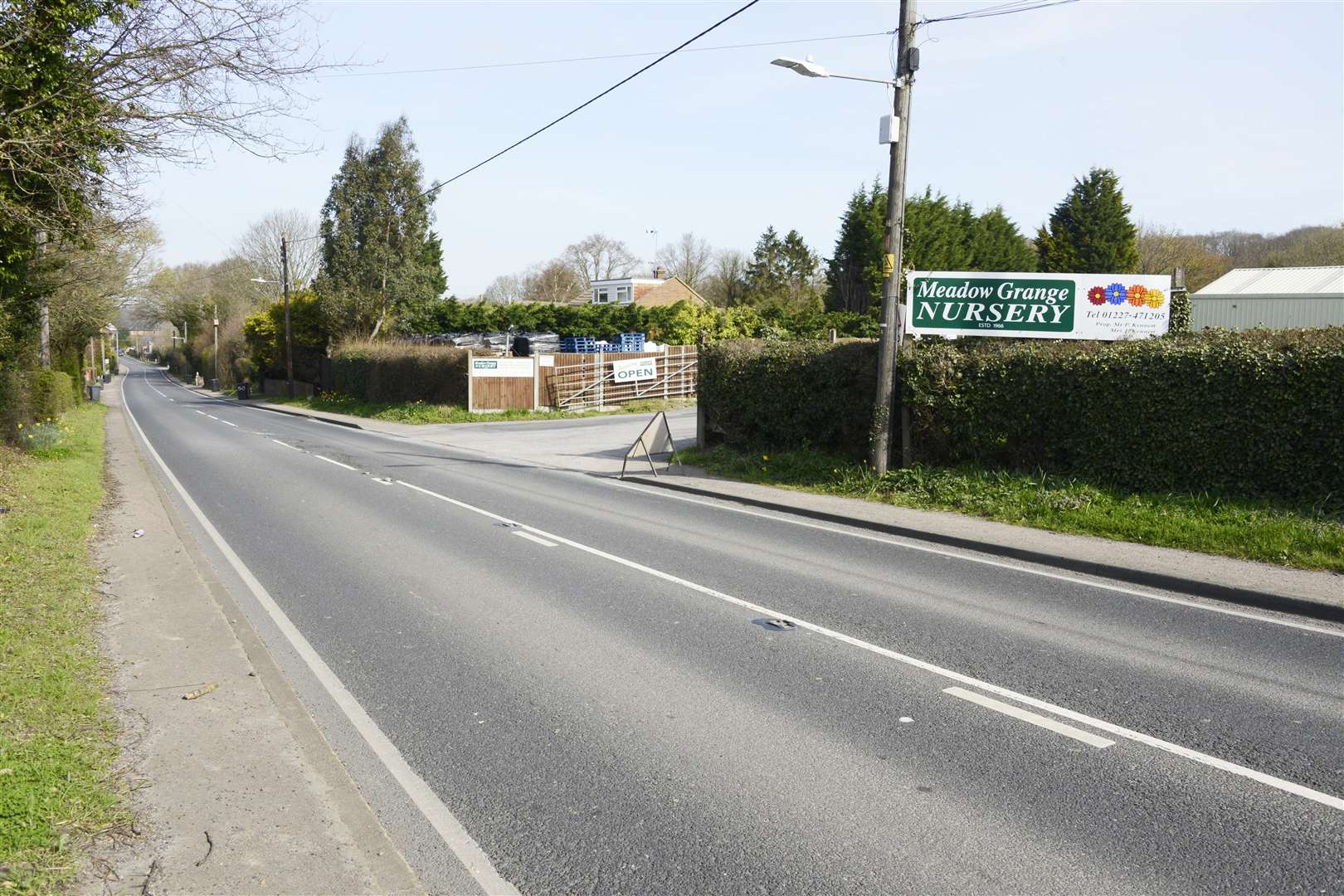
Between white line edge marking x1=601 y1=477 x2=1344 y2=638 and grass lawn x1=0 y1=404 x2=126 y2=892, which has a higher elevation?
grass lawn x1=0 y1=404 x2=126 y2=892

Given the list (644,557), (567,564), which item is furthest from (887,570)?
(567,564)

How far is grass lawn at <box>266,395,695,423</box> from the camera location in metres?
34.8

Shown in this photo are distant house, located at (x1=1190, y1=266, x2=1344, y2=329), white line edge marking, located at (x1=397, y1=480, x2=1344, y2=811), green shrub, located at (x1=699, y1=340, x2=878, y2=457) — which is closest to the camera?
white line edge marking, located at (x1=397, y1=480, x2=1344, y2=811)

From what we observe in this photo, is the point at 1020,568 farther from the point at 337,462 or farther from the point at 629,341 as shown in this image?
the point at 629,341

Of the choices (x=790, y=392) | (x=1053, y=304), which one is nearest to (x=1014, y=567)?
(x=1053, y=304)

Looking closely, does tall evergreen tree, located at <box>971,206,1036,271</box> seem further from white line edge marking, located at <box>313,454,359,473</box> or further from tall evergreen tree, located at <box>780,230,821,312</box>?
white line edge marking, located at <box>313,454,359,473</box>

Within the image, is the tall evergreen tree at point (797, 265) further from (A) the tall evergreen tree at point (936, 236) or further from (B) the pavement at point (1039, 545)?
(B) the pavement at point (1039, 545)

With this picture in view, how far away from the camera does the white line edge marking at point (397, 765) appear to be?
397 centimetres

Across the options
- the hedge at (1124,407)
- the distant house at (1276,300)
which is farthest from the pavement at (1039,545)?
the distant house at (1276,300)

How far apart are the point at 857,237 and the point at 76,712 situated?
176 feet

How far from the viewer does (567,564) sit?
32.6 feet

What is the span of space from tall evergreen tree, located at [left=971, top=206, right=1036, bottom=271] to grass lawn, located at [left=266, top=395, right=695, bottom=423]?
24.7 metres

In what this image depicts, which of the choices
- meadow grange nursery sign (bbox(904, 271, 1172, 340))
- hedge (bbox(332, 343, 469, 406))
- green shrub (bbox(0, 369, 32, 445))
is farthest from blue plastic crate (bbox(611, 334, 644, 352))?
meadow grange nursery sign (bbox(904, 271, 1172, 340))

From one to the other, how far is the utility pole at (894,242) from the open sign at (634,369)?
2452 cm
